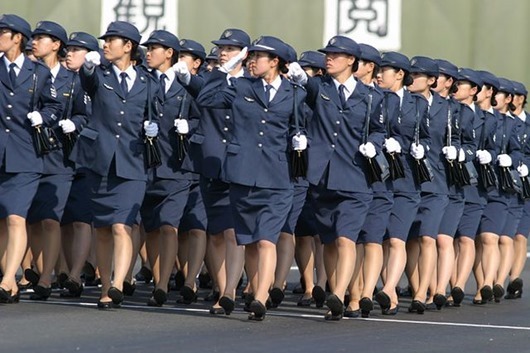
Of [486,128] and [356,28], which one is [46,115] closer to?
[486,128]

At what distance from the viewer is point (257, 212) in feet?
42.6

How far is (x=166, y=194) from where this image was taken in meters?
14.5

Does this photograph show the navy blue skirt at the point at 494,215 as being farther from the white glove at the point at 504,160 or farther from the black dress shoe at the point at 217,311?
the black dress shoe at the point at 217,311

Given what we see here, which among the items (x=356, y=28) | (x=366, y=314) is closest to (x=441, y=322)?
(x=366, y=314)

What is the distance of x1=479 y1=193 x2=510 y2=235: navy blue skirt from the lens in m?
16.0

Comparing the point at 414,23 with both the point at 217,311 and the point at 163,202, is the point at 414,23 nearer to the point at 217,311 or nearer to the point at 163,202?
the point at 163,202

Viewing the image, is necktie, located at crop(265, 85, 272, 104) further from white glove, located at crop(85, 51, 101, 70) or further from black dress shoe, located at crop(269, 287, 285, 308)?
black dress shoe, located at crop(269, 287, 285, 308)

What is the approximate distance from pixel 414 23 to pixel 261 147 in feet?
36.5

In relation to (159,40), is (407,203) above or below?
below

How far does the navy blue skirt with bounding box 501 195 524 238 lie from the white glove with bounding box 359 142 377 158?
3347 mm

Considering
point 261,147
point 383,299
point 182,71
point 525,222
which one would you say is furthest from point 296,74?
point 525,222

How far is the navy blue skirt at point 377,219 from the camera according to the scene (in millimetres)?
13648

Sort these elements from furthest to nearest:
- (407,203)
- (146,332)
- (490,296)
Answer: (490,296), (407,203), (146,332)

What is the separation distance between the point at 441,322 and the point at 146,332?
9.02 feet
